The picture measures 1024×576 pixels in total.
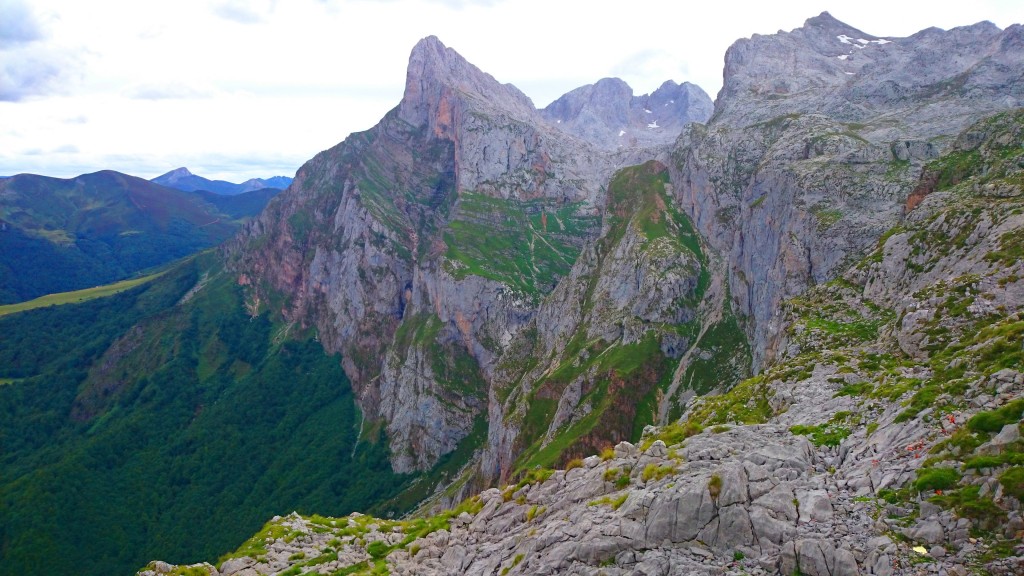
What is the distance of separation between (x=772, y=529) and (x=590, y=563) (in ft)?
28.0

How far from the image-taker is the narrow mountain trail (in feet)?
468

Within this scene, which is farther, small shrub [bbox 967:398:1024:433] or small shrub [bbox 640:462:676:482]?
small shrub [bbox 640:462:676:482]

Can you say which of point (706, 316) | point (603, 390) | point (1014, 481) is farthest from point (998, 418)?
point (706, 316)

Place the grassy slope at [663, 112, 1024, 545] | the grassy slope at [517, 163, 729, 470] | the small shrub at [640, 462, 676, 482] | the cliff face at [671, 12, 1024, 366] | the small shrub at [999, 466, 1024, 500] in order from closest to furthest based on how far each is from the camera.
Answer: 1. the small shrub at [999, 466, 1024, 500]
2. the grassy slope at [663, 112, 1024, 545]
3. the small shrub at [640, 462, 676, 482]
4. the cliff face at [671, 12, 1024, 366]
5. the grassy slope at [517, 163, 729, 470]

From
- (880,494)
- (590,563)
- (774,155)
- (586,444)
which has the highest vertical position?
(774,155)

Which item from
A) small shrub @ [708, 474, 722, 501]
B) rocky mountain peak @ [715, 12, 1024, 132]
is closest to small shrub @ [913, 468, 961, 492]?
small shrub @ [708, 474, 722, 501]

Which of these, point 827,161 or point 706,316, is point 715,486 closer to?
point 827,161

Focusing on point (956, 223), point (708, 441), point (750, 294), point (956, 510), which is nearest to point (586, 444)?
point (750, 294)

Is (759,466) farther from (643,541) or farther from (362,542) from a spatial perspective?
(362,542)

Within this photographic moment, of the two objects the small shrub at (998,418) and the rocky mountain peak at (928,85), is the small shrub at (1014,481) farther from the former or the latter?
the rocky mountain peak at (928,85)

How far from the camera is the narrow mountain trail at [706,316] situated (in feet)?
468

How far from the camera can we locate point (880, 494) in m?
23.2

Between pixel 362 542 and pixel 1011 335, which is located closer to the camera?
pixel 1011 335

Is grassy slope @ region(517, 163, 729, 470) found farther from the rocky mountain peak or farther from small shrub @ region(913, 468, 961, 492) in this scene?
small shrub @ region(913, 468, 961, 492)
